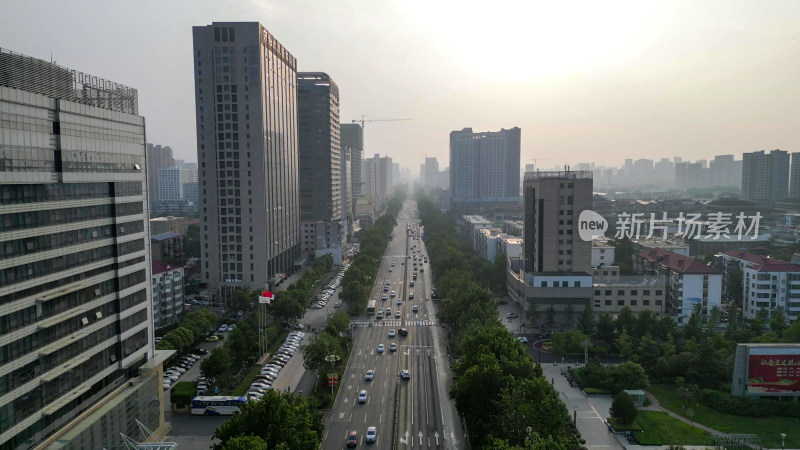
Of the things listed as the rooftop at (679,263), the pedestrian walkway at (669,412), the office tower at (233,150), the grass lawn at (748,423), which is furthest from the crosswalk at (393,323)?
the rooftop at (679,263)

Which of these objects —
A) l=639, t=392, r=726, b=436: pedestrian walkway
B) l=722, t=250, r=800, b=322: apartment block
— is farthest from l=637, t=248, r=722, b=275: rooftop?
l=639, t=392, r=726, b=436: pedestrian walkway

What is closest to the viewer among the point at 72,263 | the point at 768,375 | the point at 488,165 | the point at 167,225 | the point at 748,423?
the point at 72,263

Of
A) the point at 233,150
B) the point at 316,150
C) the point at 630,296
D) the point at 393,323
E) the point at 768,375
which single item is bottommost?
the point at 393,323

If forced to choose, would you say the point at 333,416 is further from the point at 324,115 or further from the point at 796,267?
the point at 324,115

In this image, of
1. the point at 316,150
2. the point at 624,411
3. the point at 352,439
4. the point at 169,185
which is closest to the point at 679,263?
the point at 624,411

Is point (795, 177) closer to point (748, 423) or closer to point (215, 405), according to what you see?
point (748, 423)

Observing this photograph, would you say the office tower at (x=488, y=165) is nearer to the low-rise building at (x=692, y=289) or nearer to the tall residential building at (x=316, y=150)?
the tall residential building at (x=316, y=150)

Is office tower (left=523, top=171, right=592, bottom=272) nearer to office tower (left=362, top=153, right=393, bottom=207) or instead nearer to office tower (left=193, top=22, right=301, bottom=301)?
office tower (left=193, top=22, right=301, bottom=301)
